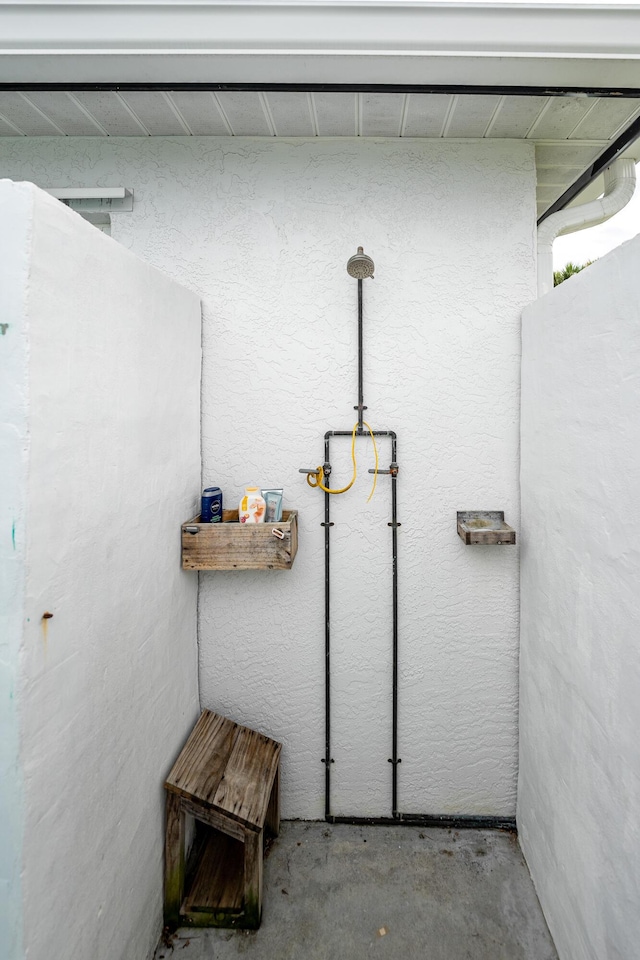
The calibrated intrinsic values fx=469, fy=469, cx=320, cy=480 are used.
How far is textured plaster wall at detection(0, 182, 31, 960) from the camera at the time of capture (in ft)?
3.27

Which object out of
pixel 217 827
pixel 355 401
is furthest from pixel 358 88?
pixel 217 827

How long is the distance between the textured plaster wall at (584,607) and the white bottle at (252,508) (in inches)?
44.5

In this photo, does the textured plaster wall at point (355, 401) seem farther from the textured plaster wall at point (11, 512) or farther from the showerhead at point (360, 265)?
the textured plaster wall at point (11, 512)

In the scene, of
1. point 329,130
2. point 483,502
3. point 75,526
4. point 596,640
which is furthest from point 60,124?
point 596,640

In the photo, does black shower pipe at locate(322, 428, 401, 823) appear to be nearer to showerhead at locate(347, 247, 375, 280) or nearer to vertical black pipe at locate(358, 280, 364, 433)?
vertical black pipe at locate(358, 280, 364, 433)

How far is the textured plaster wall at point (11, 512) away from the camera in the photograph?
1.00 meters

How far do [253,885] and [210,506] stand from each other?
1.43 m

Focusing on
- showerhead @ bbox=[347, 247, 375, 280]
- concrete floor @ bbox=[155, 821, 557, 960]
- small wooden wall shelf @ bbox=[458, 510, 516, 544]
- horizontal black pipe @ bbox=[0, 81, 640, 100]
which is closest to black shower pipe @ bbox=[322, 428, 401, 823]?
concrete floor @ bbox=[155, 821, 557, 960]

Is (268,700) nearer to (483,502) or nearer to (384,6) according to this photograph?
(483,502)

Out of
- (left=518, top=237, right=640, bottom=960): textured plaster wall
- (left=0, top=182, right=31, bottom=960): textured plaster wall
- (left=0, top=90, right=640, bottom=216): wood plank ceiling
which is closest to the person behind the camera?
(left=0, top=182, right=31, bottom=960): textured plaster wall

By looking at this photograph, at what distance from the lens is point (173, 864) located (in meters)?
1.76

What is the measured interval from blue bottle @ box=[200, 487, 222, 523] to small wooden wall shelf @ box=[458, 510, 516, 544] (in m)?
1.05

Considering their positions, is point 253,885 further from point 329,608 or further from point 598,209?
point 598,209

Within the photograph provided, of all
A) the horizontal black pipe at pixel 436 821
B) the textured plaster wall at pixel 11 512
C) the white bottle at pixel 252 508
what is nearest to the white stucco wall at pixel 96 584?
the textured plaster wall at pixel 11 512
